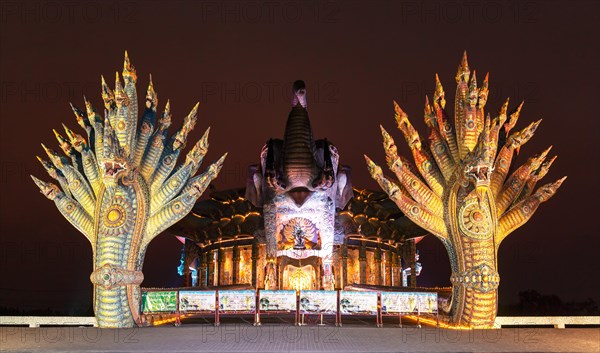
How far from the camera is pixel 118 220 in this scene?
17.4 m

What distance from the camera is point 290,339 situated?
14219 millimetres

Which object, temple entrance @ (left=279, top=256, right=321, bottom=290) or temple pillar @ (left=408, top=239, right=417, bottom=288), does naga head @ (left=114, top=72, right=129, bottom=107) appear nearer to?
temple entrance @ (left=279, top=256, right=321, bottom=290)

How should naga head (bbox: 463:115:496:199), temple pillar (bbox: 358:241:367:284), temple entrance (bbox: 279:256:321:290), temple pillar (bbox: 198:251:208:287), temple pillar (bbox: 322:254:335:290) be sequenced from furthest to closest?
temple pillar (bbox: 198:251:208:287) → temple pillar (bbox: 358:241:367:284) → temple entrance (bbox: 279:256:321:290) → temple pillar (bbox: 322:254:335:290) → naga head (bbox: 463:115:496:199)

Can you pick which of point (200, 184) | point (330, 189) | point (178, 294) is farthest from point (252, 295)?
point (330, 189)

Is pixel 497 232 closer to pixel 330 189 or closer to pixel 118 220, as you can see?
pixel 330 189

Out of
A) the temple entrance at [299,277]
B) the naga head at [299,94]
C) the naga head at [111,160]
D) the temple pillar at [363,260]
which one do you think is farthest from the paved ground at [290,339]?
the temple pillar at [363,260]

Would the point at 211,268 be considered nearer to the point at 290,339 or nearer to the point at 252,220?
the point at 252,220

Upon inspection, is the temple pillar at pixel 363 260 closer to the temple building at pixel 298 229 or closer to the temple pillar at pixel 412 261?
the temple building at pixel 298 229

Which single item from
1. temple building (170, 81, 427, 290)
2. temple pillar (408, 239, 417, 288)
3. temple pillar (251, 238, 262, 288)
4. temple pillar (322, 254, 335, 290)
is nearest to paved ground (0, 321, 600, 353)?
temple pillar (322, 254, 335, 290)

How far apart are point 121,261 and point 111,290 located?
860 millimetres

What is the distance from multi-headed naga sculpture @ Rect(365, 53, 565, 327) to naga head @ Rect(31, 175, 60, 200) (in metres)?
9.54

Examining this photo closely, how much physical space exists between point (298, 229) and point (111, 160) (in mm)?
10028

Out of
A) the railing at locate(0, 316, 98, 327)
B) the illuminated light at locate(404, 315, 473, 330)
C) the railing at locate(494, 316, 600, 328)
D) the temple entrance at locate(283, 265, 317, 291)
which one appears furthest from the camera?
the temple entrance at locate(283, 265, 317, 291)

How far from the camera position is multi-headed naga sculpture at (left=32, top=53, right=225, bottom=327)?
17.2 meters
